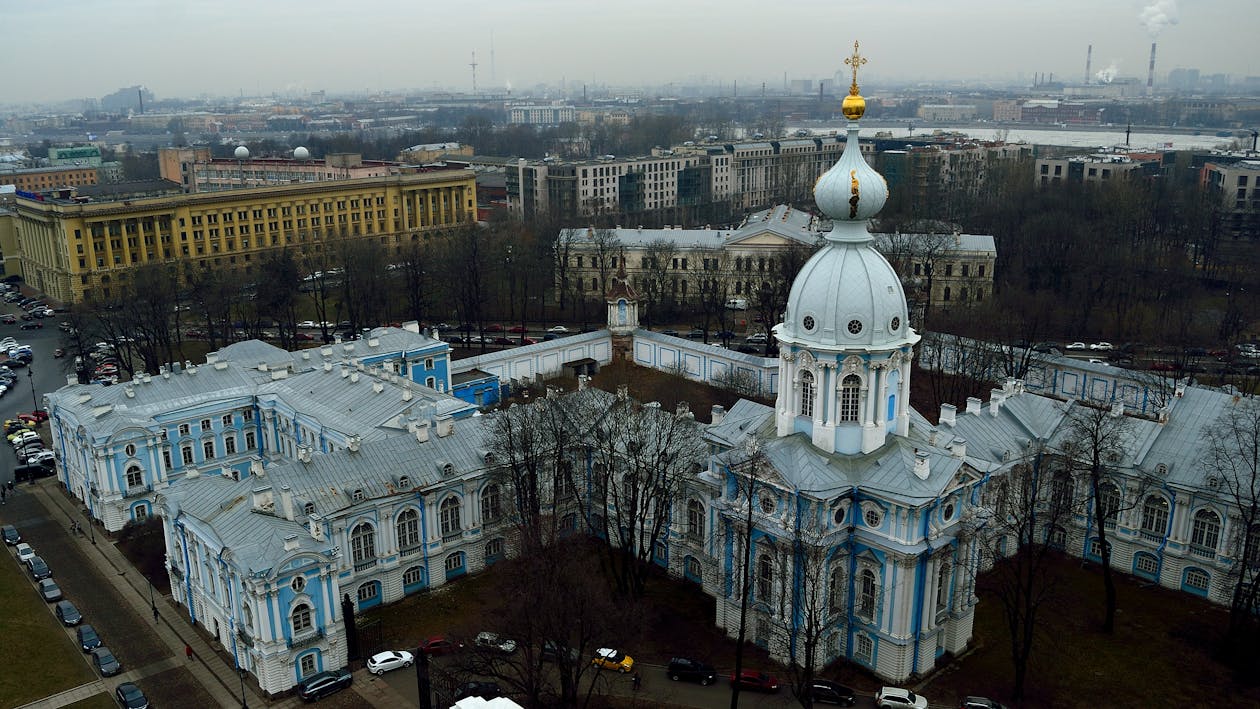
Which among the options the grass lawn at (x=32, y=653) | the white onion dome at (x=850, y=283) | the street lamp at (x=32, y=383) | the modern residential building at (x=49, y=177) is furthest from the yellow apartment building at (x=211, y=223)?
the white onion dome at (x=850, y=283)

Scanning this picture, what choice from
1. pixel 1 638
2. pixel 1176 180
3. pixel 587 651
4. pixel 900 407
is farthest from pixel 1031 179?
pixel 1 638

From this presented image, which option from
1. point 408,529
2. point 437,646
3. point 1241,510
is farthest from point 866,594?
point 408,529

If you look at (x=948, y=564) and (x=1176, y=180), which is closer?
(x=948, y=564)

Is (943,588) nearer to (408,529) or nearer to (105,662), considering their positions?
(408,529)

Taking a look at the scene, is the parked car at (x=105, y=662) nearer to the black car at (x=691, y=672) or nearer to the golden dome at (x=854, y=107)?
the black car at (x=691, y=672)

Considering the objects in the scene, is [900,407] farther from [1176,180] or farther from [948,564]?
[1176,180]

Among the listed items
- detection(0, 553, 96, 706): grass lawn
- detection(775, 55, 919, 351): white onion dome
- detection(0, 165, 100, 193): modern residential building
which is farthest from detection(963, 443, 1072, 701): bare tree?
detection(0, 165, 100, 193): modern residential building
